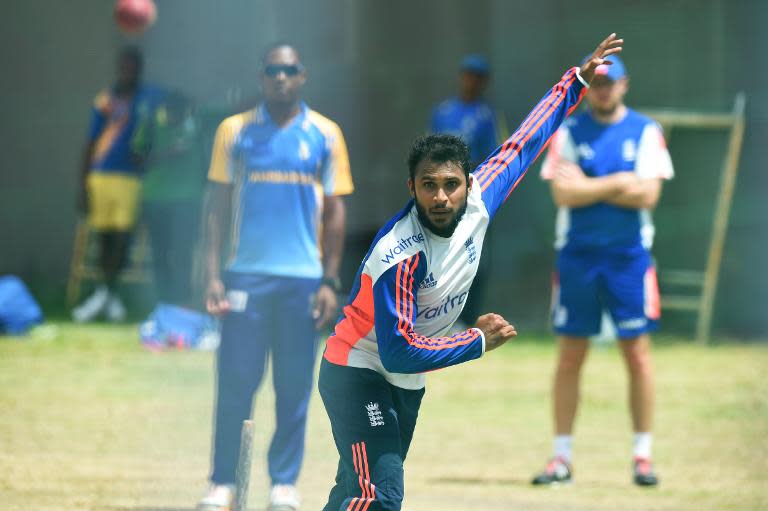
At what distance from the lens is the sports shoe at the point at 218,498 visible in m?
6.19

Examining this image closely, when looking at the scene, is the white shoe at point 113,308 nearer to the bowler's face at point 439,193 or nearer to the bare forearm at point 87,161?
the bare forearm at point 87,161

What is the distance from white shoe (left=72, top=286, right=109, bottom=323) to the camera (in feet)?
40.1

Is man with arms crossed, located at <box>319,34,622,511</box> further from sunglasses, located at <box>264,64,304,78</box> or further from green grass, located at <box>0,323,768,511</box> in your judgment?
green grass, located at <box>0,323,768,511</box>

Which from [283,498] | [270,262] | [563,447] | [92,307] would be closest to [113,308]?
[92,307]

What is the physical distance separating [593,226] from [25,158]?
8.41 metres

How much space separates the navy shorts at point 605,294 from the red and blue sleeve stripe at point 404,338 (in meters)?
→ 2.66

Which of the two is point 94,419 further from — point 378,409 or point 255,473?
point 378,409

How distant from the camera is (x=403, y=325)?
4625 millimetres

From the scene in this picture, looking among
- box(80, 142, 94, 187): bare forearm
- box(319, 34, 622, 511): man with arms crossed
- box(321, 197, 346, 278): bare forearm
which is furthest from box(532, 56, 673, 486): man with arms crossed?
box(80, 142, 94, 187): bare forearm

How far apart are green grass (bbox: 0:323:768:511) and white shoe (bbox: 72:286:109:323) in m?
0.74

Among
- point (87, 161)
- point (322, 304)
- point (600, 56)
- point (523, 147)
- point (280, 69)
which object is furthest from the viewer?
point (87, 161)

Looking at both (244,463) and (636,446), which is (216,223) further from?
(636,446)

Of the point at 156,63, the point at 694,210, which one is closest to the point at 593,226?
the point at 694,210

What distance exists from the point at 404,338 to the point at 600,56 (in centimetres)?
156
